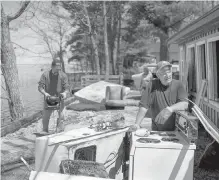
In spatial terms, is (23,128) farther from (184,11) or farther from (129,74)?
(129,74)

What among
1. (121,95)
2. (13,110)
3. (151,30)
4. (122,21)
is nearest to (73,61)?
(122,21)

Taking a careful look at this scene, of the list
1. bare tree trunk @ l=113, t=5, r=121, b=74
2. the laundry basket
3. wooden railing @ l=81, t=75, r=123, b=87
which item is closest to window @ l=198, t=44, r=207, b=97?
the laundry basket

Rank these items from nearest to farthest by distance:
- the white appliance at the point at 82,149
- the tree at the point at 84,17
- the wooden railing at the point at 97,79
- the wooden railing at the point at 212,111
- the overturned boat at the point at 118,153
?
the overturned boat at the point at 118,153 < the white appliance at the point at 82,149 < the wooden railing at the point at 212,111 < the wooden railing at the point at 97,79 < the tree at the point at 84,17

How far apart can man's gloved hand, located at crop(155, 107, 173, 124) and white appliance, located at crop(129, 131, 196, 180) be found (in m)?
0.54

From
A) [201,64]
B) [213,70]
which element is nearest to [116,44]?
[201,64]

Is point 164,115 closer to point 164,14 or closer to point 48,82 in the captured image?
point 48,82

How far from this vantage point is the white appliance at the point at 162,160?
2.72 meters

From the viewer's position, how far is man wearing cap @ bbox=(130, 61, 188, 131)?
3.33 m

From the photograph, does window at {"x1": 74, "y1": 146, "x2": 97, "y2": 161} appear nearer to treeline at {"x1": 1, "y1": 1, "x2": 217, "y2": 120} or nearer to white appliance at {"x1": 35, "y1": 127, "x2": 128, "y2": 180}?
white appliance at {"x1": 35, "y1": 127, "x2": 128, "y2": 180}

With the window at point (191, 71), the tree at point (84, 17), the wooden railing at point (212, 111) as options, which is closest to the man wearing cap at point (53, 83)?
the wooden railing at point (212, 111)

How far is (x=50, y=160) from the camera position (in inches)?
115

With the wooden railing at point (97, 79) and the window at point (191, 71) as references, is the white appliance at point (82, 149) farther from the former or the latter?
the wooden railing at point (97, 79)

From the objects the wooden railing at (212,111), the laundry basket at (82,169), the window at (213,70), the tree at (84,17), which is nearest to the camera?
the laundry basket at (82,169)

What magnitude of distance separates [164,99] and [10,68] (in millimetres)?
6984
